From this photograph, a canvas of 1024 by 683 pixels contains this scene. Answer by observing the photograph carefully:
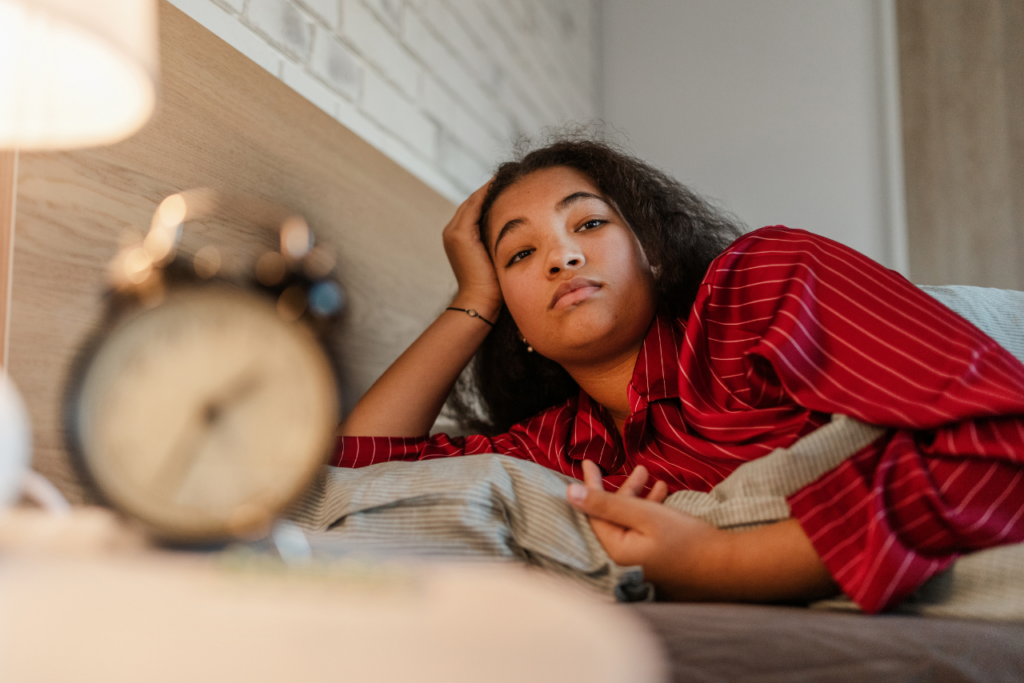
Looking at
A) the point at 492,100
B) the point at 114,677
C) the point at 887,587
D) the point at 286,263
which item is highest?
the point at 492,100

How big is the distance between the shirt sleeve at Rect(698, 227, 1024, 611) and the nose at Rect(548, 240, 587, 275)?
0.29 metres

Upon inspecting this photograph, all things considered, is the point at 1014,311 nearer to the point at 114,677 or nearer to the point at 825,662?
the point at 825,662

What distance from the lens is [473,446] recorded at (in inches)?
44.3

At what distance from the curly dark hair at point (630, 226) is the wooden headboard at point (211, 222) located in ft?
0.63

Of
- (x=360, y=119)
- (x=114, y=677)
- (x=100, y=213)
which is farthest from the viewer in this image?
(x=360, y=119)

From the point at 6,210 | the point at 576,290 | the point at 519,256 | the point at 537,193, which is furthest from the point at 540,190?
the point at 6,210

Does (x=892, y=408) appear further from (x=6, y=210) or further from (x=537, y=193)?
(x=6, y=210)

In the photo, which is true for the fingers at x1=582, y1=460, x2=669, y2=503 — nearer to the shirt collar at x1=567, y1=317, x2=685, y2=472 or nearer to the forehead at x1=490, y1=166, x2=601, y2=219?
the shirt collar at x1=567, y1=317, x2=685, y2=472

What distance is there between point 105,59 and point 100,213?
240mm

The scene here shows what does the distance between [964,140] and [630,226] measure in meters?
Result: 1.78

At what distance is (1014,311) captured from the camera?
95 centimetres

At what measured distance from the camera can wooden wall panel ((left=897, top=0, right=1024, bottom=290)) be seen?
7.32 ft

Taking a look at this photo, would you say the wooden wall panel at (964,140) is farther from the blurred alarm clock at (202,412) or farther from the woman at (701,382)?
the blurred alarm clock at (202,412)

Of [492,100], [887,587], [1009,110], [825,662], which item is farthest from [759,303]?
[1009,110]
